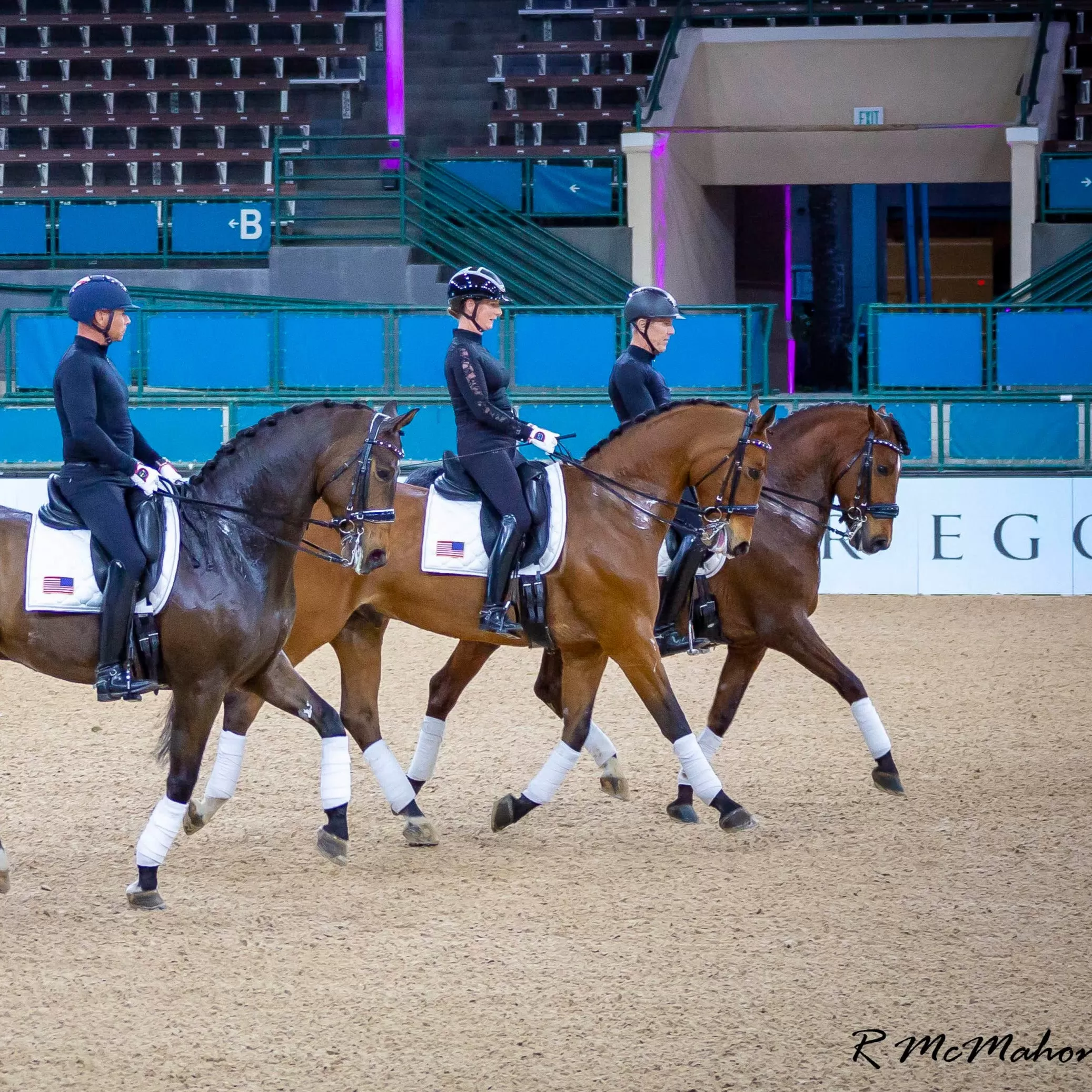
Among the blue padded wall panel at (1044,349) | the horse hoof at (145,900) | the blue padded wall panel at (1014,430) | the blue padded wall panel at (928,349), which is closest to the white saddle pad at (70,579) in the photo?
the horse hoof at (145,900)

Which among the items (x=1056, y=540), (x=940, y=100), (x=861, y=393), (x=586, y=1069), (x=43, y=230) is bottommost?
(x=586, y=1069)

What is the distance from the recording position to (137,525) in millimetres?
5406

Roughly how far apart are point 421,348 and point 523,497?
24.6ft

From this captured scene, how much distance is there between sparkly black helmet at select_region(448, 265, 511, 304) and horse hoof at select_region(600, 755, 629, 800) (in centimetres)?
211

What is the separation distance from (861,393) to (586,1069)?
9.92 m

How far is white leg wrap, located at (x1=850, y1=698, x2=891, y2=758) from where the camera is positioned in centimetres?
675

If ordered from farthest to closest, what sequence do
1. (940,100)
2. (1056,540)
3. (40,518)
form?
(940,100), (1056,540), (40,518)

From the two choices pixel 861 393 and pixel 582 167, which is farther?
pixel 582 167

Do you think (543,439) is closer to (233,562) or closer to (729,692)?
(233,562)

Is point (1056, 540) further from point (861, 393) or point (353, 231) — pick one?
point (353, 231)

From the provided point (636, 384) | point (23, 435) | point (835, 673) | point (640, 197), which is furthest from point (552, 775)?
point (640, 197)

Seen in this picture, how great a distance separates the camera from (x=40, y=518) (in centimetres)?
546

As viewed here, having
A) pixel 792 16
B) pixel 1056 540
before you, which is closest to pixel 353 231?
pixel 792 16

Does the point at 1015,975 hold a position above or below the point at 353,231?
below
